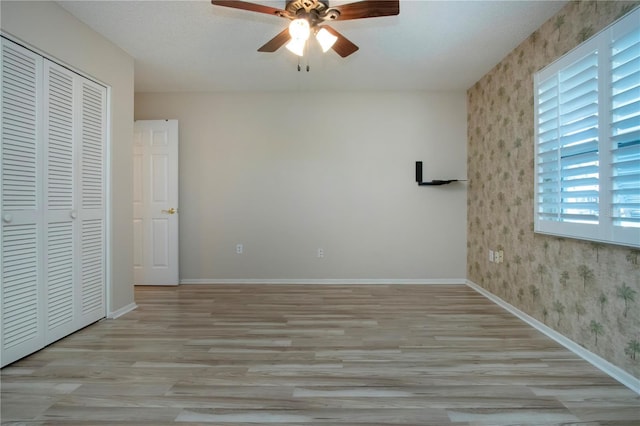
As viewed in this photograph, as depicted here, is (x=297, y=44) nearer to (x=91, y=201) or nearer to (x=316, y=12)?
(x=316, y=12)

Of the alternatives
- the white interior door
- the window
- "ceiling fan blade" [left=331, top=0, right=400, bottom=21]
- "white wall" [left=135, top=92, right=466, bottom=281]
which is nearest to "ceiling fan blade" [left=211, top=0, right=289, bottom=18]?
"ceiling fan blade" [left=331, top=0, right=400, bottom=21]

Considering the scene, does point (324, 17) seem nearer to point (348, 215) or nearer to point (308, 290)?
point (348, 215)

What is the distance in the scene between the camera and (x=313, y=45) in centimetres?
296

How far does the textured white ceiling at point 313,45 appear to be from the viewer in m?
2.44

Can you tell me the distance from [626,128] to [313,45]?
2345 mm

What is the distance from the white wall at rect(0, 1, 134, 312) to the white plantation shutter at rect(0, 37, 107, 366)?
9 cm

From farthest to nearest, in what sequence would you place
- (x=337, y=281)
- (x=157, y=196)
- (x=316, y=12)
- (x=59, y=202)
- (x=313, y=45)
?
(x=337, y=281) < (x=157, y=196) < (x=313, y=45) < (x=59, y=202) < (x=316, y=12)

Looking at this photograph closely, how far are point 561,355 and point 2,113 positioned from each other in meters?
3.94

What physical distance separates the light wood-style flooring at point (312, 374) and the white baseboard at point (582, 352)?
58 millimetres

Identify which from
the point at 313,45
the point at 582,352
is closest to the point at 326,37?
the point at 313,45

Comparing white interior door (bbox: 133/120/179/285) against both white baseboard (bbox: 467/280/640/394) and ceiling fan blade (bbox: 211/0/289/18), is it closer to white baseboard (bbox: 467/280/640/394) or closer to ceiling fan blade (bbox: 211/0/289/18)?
ceiling fan blade (bbox: 211/0/289/18)

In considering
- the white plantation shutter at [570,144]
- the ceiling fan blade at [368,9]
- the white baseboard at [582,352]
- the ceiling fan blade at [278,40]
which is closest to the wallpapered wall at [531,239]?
the white baseboard at [582,352]

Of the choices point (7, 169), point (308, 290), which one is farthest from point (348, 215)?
point (7, 169)

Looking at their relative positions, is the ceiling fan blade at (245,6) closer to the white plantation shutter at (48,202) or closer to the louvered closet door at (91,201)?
the white plantation shutter at (48,202)
